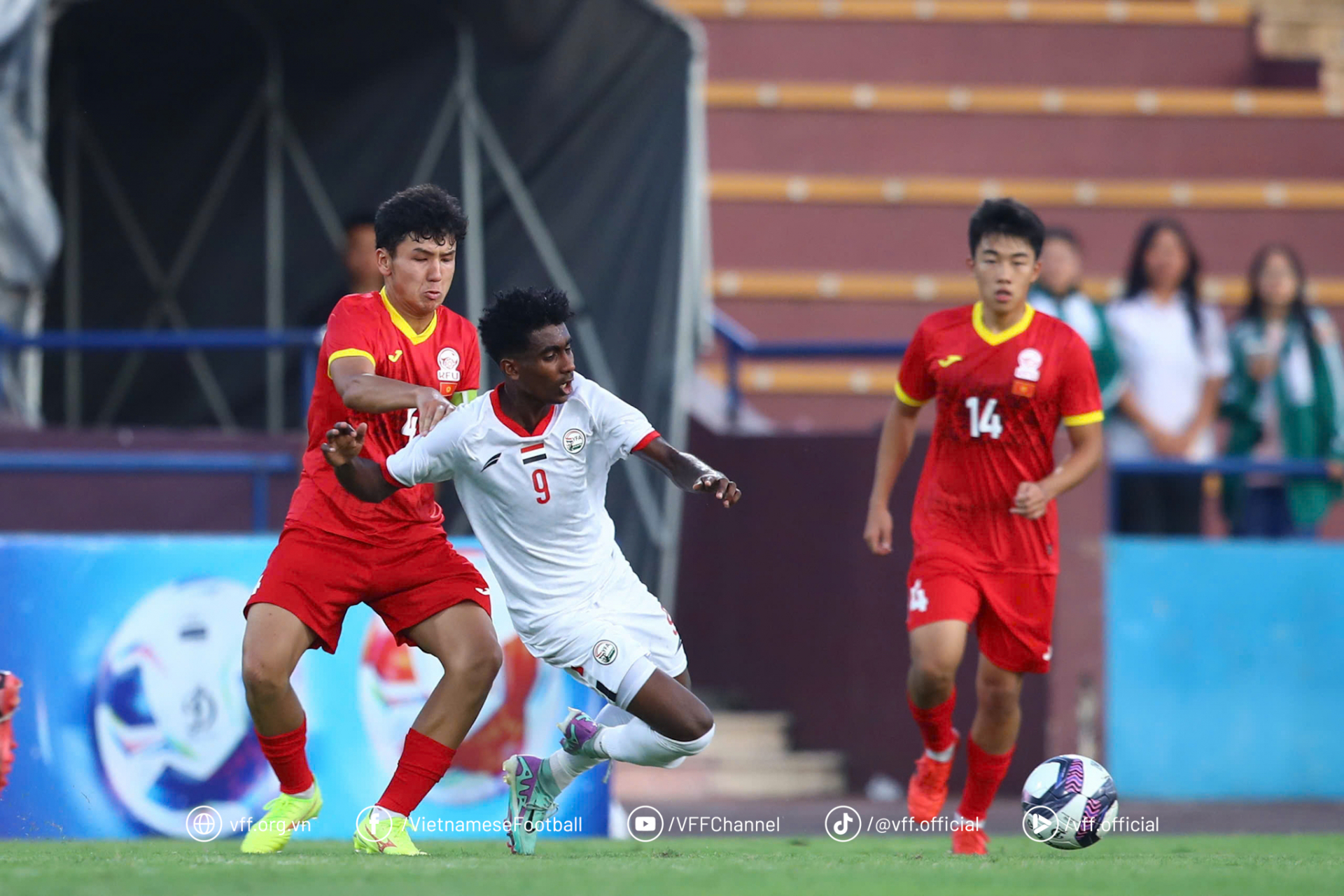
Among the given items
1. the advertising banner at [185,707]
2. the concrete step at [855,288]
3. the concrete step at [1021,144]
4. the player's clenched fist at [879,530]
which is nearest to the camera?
the player's clenched fist at [879,530]

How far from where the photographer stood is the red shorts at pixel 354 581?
6246 millimetres

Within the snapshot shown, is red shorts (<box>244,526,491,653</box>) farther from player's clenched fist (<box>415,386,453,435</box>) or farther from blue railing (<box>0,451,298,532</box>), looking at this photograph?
blue railing (<box>0,451,298,532</box>)

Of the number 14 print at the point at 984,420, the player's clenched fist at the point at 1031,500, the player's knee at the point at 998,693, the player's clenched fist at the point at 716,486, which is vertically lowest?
the player's knee at the point at 998,693

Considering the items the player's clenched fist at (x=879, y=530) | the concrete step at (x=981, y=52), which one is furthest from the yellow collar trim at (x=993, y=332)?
the concrete step at (x=981, y=52)

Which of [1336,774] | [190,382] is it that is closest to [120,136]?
[190,382]

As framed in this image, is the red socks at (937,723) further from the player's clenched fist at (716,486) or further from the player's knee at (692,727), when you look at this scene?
the player's clenched fist at (716,486)

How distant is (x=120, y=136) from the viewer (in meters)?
12.1

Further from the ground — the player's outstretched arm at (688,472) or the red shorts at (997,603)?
the player's outstretched arm at (688,472)

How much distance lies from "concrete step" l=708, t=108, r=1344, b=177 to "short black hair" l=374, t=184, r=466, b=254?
31.9 ft

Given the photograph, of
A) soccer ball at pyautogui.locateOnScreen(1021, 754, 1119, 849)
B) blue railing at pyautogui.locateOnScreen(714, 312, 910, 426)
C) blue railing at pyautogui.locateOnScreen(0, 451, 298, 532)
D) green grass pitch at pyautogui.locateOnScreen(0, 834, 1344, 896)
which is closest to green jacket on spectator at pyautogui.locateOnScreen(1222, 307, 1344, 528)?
blue railing at pyautogui.locateOnScreen(714, 312, 910, 426)

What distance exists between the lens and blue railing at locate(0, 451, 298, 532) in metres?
8.61

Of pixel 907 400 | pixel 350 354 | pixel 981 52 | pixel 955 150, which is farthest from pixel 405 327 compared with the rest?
pixel 981 52

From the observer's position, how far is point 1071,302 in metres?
10.5

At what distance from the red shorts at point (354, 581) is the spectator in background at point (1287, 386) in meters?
6.26
